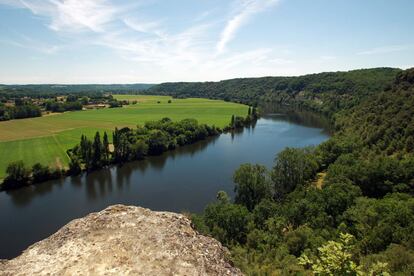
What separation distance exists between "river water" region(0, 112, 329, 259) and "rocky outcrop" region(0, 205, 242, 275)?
27.0 metres

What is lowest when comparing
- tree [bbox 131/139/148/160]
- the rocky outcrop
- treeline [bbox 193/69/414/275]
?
tree [bbox 131/139/148/160]

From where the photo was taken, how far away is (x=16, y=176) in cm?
4775

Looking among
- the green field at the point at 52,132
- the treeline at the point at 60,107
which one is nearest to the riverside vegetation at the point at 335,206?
the green field at the point at 52,132

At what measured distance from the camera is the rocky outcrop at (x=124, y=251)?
726 centimetres

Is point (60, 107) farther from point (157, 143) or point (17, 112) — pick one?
point (157, 143)

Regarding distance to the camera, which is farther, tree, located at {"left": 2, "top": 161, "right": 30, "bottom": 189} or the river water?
tree, located at {"left": 2, "top": 161, "right": 30, "bottom": 189}

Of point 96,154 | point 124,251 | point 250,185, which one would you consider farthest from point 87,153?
point 124,251

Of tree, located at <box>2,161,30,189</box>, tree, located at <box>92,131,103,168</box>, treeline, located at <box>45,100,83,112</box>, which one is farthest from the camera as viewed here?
treeline, located at <box>45,100,83,112</box>

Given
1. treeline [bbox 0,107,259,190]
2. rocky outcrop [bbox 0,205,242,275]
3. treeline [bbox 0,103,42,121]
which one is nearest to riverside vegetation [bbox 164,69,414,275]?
rocky outcrop [bbox 0,205,242,275]

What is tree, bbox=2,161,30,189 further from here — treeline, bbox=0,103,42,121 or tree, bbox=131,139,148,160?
treeline, bbox=0,103,42,121

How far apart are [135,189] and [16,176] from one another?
18099 mm

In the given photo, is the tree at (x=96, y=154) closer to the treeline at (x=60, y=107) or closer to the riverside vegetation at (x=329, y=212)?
the riverside vegetation at (x=329, y=212)

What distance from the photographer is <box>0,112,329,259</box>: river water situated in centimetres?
3593

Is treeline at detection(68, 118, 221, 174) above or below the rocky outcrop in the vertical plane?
below
